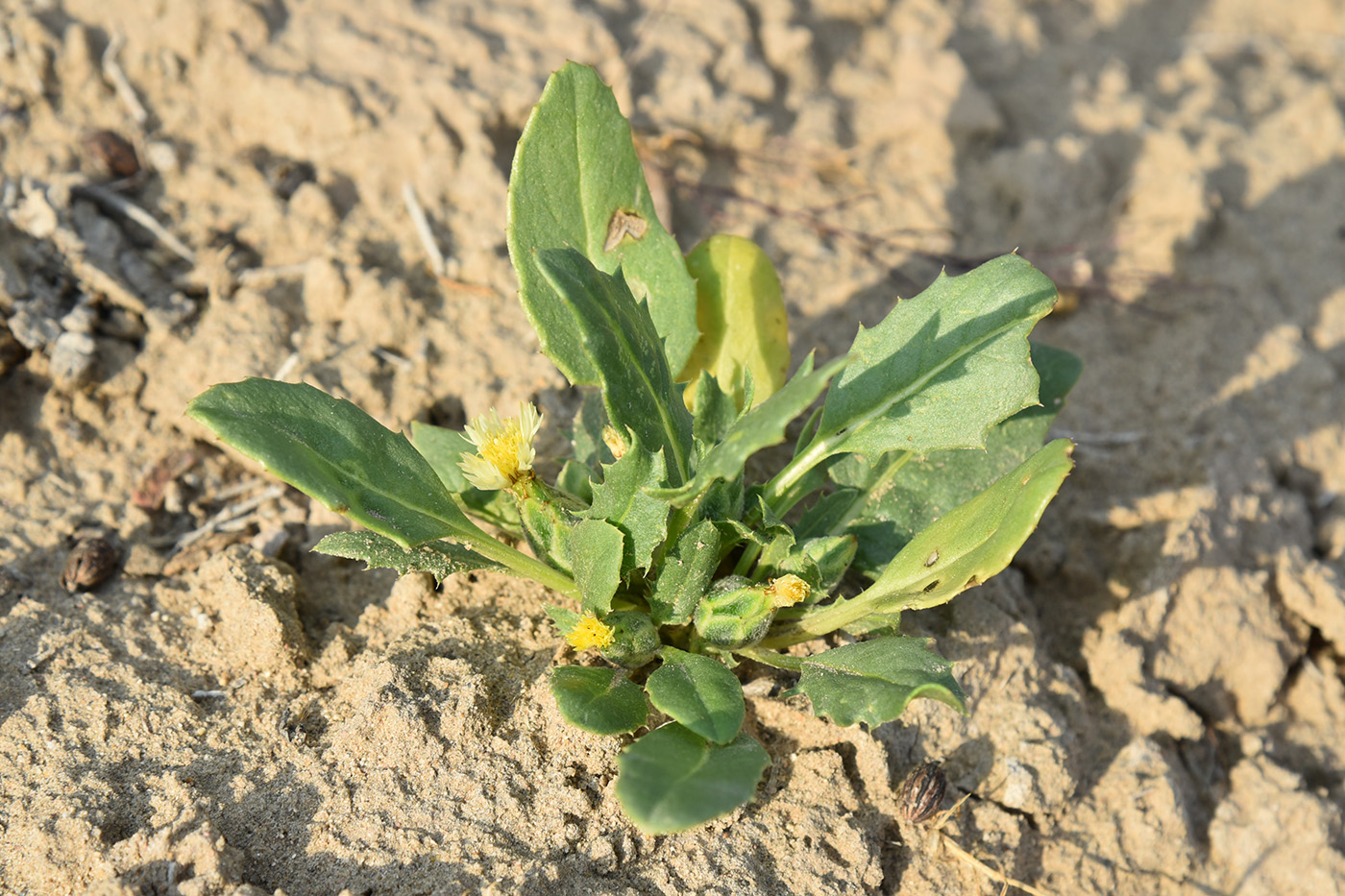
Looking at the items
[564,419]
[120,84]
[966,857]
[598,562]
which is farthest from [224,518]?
[966,857]

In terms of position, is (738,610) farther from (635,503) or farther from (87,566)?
(87,566)

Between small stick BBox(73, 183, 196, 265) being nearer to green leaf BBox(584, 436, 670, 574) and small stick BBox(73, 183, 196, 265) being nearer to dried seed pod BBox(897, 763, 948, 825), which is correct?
green leaf BBox(584, 436, 670, 574)

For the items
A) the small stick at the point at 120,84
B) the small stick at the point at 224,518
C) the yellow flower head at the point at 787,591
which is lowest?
the small stick at the point at 224,518

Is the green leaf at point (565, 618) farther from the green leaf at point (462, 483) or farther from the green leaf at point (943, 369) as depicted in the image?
the green leaf at point (943, 369)

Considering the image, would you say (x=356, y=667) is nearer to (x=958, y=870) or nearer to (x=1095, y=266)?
(x=958, y=870)

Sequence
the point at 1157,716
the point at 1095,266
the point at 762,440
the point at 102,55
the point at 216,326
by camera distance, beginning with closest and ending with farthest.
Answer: the point at 762,440 < the point at 1157,716 < the point at 216,326 < the point at 102,55 < the point at 1095,266

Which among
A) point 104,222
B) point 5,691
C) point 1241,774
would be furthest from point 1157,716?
point 104,222

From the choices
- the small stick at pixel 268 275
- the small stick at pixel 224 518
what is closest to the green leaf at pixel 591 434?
the small stick at pixel 224 518
